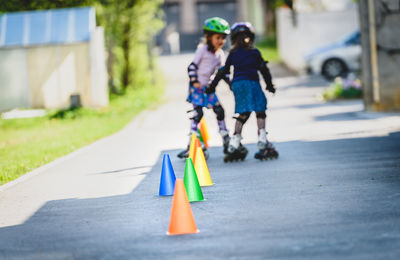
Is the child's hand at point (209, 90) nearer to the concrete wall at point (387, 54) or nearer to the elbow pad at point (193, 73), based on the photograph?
the elbow pad at point (193, 73)

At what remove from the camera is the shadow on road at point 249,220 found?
4.98 m

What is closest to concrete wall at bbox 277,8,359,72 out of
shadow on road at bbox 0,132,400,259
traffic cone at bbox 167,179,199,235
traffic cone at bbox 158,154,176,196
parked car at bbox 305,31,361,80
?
parked car at bbox 305,31,361,80

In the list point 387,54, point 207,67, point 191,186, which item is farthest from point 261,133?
point 387,54

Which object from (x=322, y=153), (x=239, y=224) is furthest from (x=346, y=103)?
(x=239, y=224)

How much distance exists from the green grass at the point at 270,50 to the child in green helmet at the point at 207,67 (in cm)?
2676

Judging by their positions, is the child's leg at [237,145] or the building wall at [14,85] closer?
the child's leg at [237,145]

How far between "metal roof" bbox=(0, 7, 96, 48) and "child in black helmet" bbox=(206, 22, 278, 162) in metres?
12.9

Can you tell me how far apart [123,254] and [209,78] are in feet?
17.3

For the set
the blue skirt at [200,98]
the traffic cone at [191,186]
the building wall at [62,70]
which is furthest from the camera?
the building wall at [62,70]

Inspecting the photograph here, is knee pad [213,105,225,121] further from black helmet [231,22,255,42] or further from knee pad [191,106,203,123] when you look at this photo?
black helmet [231,22,255,42]

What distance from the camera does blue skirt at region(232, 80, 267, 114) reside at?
30.8 ft

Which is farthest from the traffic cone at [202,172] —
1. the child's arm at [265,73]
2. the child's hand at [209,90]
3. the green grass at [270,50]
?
the green grass at [270,50]

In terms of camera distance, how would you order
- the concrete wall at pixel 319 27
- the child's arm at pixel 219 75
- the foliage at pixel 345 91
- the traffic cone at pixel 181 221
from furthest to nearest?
the concrete wall at pixel 319 27 → the foliage at pixel 345 91 → the child's arm at pixel 219 75 → the traffic cone at pixel 181 221

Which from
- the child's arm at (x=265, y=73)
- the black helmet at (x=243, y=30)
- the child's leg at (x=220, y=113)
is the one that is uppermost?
the black helmet at (x=243, y=30)
